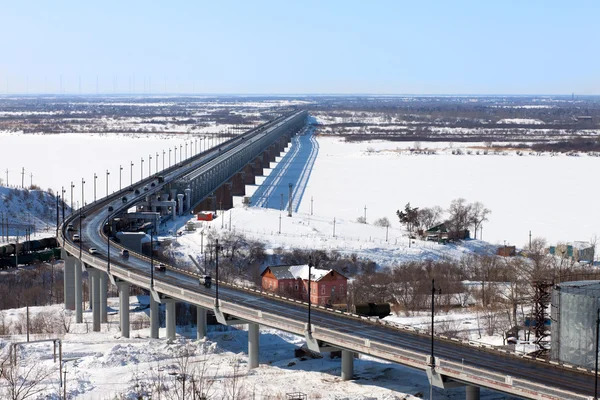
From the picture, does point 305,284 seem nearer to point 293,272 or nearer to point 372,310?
point 293,272

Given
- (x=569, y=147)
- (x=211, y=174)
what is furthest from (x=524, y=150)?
(x=211, y=174)

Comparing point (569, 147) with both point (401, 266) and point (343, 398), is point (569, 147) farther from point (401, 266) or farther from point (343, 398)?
point (343, 398)

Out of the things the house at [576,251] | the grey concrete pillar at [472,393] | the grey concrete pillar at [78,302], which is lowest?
the grey concrete pillar at [78,302]

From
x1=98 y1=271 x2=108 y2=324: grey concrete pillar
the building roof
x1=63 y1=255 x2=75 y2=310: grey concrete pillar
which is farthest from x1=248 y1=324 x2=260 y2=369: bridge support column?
x1=63 y1=255 x2=75 y2=310: grey concrete pillar

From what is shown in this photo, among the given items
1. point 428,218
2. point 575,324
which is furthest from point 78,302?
point 428,218

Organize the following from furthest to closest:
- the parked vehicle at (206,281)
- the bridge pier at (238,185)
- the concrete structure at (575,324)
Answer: the bridge pier at (238,185), the parked vehicle at (206,281), the concrete structure at (575,324)

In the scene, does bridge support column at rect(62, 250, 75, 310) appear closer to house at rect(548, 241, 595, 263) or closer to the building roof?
the building roof

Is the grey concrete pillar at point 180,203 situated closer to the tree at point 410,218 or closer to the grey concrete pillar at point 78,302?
the tree at point 410,218

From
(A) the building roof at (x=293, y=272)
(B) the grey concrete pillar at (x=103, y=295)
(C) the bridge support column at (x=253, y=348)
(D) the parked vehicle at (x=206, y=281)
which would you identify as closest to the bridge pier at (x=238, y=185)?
(A) the building roof at (x=293, y=272)
